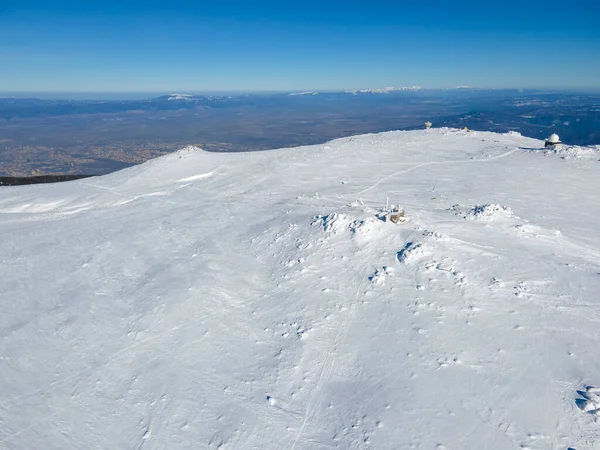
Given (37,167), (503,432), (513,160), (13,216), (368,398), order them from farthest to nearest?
(37,167) → (513,160) → (13,216) → (368,398) → (503,432)

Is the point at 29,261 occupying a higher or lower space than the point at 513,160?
lower

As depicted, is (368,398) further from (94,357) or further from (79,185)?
(79,185)

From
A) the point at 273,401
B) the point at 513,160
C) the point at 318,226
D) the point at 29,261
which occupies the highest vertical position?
the point at 513,160

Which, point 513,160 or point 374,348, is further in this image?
point 513,160

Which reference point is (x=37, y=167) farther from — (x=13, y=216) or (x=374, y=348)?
(x=374, y=348)

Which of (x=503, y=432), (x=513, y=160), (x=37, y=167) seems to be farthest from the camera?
(x=37, y=167)

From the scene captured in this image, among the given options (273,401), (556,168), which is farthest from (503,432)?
(556,168)

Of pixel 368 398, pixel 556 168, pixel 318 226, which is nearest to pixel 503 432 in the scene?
pixel 368 398
